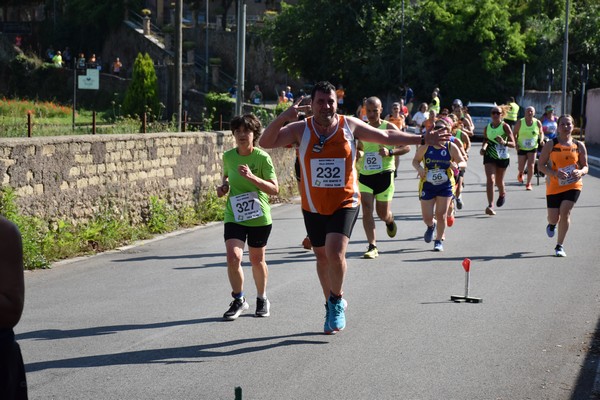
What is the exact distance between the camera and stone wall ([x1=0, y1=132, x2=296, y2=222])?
A: 12828mm

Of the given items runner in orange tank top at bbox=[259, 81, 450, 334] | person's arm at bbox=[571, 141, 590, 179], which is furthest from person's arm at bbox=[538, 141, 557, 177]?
runner in orange tank top at bbox=[259, 81, 450, 334]

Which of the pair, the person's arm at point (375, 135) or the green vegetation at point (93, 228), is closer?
the person's arm at point (375, 135)

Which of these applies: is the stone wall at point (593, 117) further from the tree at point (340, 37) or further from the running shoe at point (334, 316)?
the running shoe at point (334, 316)

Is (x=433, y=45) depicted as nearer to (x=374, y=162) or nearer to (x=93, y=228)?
(x=374, y=162)

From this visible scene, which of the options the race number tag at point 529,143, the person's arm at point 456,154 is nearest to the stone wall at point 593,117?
the race number tag at point 529,143

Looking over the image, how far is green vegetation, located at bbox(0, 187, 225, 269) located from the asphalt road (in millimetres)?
299

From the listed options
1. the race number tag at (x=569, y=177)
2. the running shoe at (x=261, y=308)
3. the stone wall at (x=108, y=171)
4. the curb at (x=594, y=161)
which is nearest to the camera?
the running shoe at (x=261, y=308)

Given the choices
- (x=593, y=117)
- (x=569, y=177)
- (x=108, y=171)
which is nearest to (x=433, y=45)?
(x=593, y=117)

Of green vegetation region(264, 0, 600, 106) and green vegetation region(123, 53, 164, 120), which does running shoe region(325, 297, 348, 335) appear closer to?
green vegetation region(123, 53, 164, 120)

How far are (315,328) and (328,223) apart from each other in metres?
0.93

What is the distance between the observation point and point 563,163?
13883 millimetres

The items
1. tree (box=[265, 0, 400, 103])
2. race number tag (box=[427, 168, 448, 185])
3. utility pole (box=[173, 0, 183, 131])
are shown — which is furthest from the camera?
tree (box=[265, 0, 400, 103])

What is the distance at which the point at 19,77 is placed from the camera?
68938 millimetres

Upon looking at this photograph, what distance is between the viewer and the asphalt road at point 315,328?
7234mm
